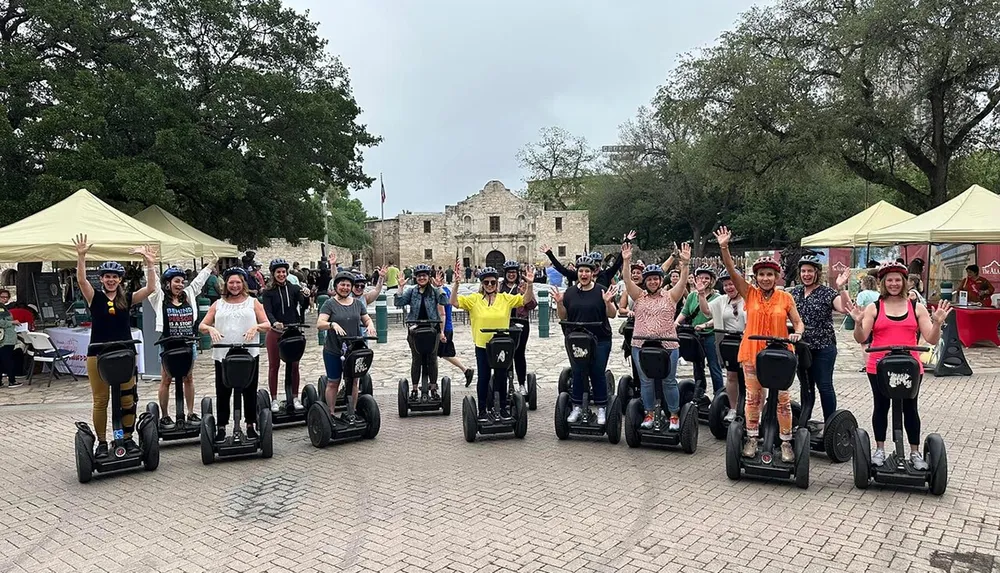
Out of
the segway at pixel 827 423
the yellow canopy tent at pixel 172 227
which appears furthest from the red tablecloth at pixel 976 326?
the yellow canopy tent at pixel 172 227

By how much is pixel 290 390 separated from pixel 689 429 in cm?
454

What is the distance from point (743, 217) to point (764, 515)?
4903 cm

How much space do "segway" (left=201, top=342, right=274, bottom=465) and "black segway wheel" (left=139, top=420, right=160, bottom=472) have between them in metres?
0.39

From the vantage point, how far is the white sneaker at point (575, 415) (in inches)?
281

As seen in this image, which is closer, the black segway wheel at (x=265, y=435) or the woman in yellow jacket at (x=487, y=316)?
the black segway wheel at (x=265, y=435)

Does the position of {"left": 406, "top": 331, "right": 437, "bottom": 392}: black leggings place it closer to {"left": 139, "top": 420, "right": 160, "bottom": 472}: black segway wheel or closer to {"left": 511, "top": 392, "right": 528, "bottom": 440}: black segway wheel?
{"left": 511, "top": 392, "right": 528, "bottom": 440}: black segway wheel

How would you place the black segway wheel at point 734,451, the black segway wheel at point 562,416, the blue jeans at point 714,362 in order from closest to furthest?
the black segway wheel at point 734,451 → the black segway wheel at point 562,416 → the blue jeans at point 714,362

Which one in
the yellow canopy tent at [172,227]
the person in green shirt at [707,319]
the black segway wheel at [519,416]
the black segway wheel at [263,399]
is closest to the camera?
the black segway wheel at [519,416]

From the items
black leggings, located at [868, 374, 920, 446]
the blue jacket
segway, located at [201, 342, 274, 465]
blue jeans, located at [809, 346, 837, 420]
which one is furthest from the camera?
the blue jacket

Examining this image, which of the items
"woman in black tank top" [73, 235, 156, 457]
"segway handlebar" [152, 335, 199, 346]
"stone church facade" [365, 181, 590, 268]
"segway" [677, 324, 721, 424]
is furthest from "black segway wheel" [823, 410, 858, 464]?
"stone church facade" [365, 181, 590, 268]

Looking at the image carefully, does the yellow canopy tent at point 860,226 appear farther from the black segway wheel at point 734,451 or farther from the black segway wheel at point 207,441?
the black segway wheel at point 207,441

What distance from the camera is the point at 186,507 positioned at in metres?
5.39

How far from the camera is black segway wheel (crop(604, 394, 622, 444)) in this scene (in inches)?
275

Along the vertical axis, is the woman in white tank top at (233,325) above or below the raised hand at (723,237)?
below
